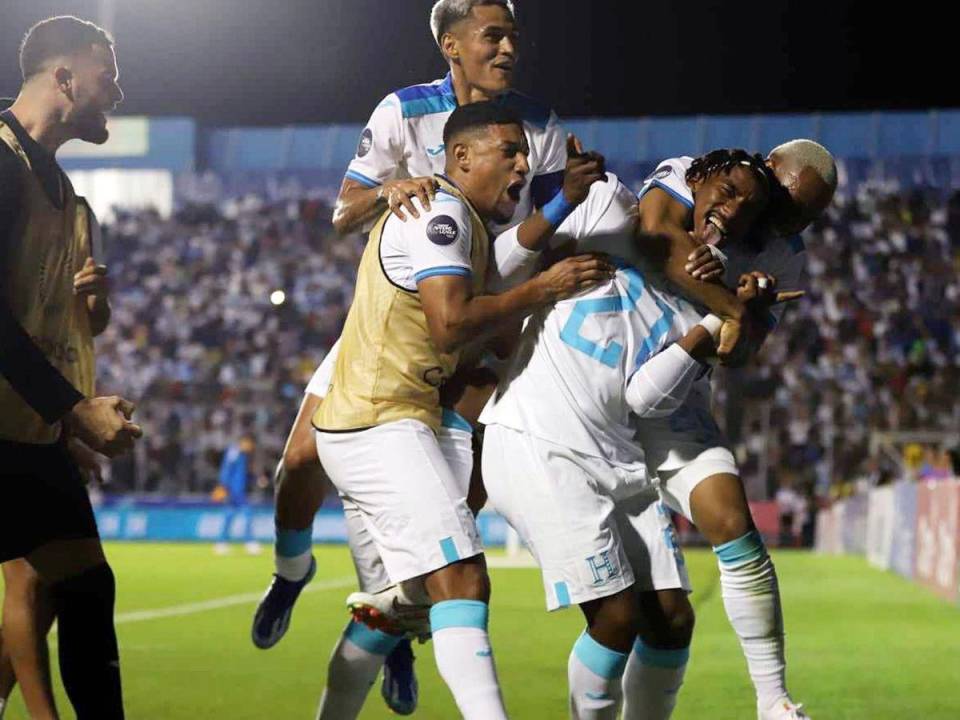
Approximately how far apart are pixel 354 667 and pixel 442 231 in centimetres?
171

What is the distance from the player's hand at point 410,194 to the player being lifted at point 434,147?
0.64 m

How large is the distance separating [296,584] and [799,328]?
24.9 m

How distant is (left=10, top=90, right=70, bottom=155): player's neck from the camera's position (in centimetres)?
471

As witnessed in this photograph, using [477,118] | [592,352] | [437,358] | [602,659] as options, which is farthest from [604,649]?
[477,118]

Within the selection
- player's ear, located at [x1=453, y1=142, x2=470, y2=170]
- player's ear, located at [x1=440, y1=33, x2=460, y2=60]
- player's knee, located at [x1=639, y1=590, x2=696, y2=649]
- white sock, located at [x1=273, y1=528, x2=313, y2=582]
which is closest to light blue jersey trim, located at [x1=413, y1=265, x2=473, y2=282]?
player's ear, located at [x1=453, y1=142, x2=470, y2=170]

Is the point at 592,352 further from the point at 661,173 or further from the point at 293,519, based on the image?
the point at 293,519

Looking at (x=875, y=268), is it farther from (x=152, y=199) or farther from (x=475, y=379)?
(x=475, y=379)

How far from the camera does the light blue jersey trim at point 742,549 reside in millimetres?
5574

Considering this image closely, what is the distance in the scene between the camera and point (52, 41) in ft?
15.5

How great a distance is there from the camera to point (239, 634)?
432 inches

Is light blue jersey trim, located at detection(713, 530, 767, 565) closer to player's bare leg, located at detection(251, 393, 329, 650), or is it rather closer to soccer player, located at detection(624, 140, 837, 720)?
soccer player, located at detection(624, 140, 837, 720)

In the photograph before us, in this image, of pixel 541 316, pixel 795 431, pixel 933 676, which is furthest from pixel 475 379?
pixel 795 431

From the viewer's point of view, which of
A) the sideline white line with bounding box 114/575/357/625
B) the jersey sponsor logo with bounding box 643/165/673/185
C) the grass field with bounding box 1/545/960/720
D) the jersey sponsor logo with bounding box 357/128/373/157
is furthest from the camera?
the sideline white line with bounding box 114/575/357/625

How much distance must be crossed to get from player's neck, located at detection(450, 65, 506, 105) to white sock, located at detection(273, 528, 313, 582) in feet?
6.02
